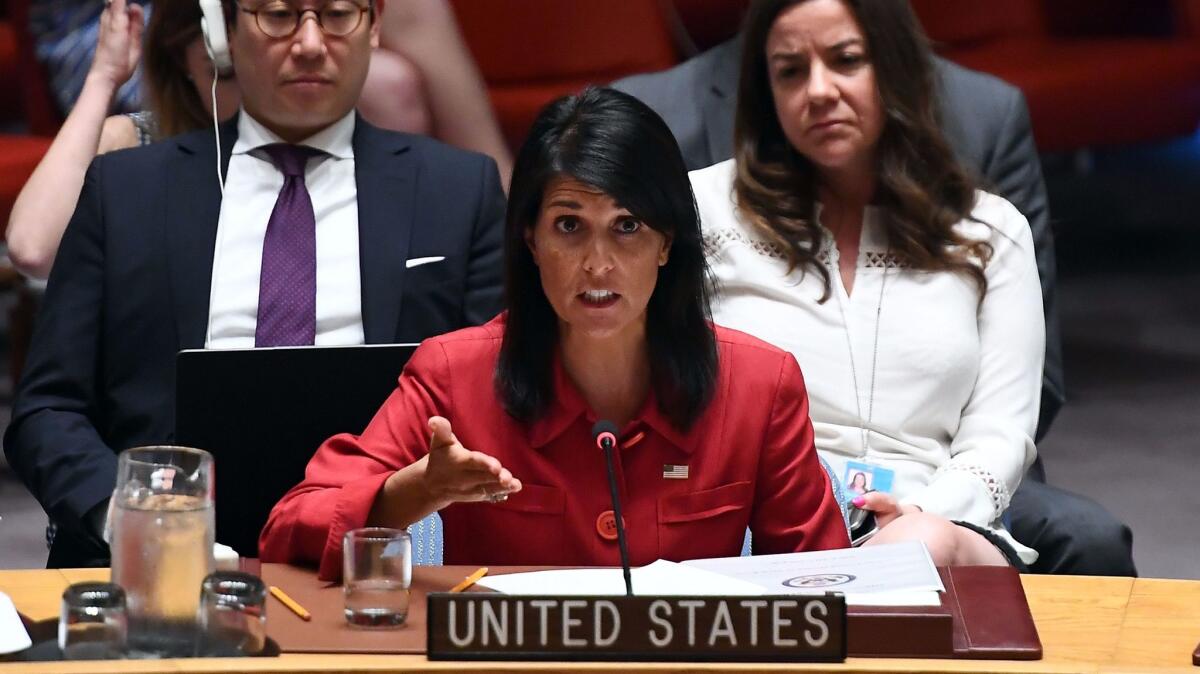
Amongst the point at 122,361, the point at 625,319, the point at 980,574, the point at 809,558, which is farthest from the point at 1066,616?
the point at 122,361

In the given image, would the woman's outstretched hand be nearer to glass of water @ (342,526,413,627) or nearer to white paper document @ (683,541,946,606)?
glass of water @ (342,526,413,627)

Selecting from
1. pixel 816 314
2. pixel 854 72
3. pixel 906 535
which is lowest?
pixel 906 535

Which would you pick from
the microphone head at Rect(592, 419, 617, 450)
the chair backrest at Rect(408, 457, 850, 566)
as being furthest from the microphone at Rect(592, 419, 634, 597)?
the chair backrest at Rect(408, 457, 850, 566)

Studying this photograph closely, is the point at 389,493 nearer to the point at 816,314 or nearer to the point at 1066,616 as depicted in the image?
the point at 1066,616

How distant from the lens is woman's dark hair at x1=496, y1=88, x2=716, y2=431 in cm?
217

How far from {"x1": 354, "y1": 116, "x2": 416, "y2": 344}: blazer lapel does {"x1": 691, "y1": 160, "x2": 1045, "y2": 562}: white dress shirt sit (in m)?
0.43

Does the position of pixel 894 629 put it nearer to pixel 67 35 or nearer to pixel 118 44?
pixel 118 44

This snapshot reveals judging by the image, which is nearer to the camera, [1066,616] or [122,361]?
[1066,616]

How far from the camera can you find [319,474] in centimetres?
217

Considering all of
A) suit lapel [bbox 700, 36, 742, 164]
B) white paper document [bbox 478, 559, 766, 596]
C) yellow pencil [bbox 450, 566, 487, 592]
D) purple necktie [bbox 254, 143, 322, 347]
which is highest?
suit lapel [bbox 700, 36, 742, 164]

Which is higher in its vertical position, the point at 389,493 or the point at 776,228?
the point at 776,228

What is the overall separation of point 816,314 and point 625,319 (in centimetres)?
68

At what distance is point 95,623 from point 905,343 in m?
1.33

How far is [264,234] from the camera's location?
9.28ft
